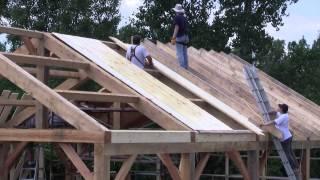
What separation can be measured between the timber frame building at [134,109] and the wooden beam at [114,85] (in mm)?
13

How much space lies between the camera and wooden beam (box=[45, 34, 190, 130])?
8266mm

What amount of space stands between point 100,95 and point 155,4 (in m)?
19.7

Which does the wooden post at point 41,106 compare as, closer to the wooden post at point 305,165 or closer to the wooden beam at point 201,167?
the wooden beam at point 201,167

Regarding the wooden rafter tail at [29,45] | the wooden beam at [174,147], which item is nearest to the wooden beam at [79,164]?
the wooden beam at [174,147]

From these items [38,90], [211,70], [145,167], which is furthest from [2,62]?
[145,167]

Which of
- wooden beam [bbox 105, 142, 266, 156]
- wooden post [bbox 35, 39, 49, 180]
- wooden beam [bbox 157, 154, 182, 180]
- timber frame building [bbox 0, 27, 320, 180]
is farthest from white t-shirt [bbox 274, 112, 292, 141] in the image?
wooden post [bbox 35, 39, 49, 180]

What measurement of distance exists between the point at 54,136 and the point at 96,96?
43.6 inches

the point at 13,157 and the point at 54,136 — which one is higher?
the point at 54,136

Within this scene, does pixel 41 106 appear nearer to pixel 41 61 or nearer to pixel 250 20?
pixel 41 61

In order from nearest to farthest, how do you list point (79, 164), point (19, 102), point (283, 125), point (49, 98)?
point (79, 164) < point (49, 98) < point (19, 102) < point (283, 125)

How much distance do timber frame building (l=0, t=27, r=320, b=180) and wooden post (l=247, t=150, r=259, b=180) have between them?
0.02m

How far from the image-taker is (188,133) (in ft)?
26.3

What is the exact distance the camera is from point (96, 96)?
8164 mm

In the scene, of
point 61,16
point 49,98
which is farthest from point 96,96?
point 61,16
